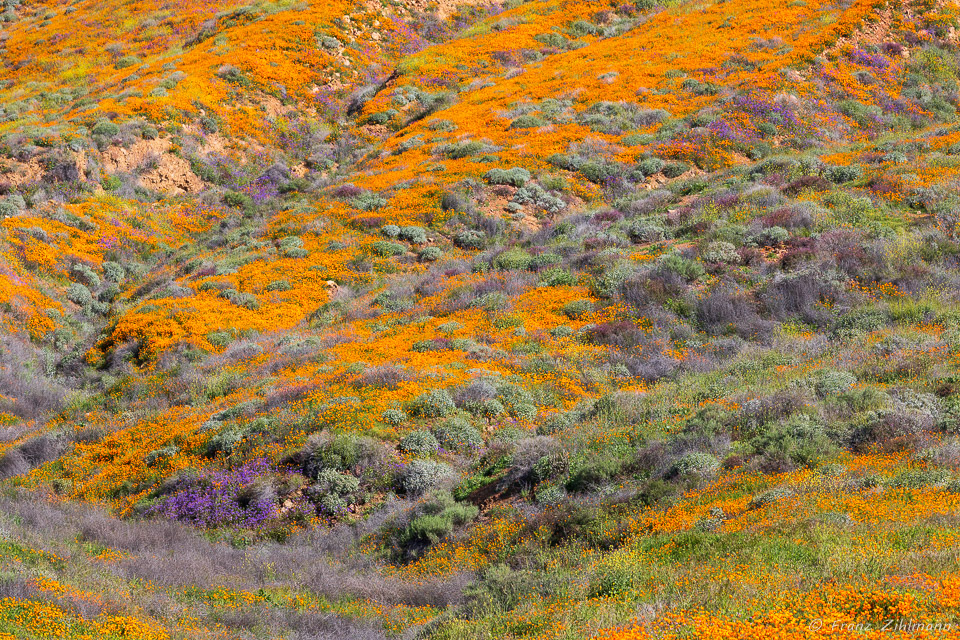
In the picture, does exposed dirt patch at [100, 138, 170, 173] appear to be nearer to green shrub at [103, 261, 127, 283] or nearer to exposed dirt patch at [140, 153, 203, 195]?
exposed dirt patch at [140, 153, 203, 195]

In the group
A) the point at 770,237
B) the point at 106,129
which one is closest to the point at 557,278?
the point at 770,237

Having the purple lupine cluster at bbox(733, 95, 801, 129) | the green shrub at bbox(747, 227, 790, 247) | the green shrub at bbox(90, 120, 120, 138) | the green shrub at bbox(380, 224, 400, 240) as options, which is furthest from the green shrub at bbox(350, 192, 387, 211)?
the purple lupine cluster at bbox(733, 95, 801, 129)

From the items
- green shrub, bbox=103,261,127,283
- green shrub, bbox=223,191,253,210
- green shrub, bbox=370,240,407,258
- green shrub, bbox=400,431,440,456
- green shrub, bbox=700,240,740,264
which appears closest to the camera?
green shrub, bbox=400,431,440,456

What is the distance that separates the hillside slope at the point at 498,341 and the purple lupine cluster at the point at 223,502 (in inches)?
2.4

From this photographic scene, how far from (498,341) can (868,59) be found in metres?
25.5

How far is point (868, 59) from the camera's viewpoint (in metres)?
30.4

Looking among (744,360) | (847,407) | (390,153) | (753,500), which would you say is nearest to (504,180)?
(390,153)

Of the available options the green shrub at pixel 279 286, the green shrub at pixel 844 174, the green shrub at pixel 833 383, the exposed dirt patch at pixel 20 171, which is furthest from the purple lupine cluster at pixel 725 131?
the exposed dirt patch at pixel 20 171

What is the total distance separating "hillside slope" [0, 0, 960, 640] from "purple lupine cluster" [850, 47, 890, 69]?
0.17 metres

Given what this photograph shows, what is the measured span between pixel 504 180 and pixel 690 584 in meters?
20.8

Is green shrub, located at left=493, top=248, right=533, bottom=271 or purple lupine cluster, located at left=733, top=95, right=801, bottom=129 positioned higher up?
purple lupine cluster, located at left=733, top=95, right=801, bottom=129

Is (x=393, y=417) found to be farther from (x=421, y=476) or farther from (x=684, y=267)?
(x=684, y=267)

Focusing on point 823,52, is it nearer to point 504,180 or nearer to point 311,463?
point 504,180

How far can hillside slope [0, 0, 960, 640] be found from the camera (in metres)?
7.05
